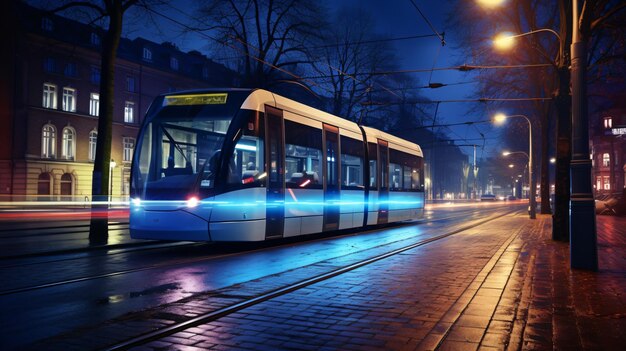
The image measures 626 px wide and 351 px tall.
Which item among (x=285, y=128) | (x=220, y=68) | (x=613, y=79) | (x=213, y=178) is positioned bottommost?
(x=213, y=178)

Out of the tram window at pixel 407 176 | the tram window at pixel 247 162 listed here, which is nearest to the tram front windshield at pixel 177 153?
the tram window at pixel 247 162

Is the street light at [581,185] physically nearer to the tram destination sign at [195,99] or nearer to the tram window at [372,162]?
the tram destination sign at [195,99]

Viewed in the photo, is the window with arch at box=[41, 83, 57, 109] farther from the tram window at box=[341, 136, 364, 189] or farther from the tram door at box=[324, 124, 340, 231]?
the tram door at box=[324, 124, 340, 231]

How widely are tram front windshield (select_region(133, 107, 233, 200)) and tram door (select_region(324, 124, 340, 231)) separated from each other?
4709 mm

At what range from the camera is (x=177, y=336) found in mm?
5309

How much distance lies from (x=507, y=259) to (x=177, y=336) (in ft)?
27.6

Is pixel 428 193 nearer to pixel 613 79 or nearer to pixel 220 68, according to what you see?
pixel 220 68

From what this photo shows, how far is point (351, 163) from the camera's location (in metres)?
17.9

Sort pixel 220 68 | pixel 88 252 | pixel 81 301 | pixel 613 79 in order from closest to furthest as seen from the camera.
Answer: pixel 81 301, pixel 88 252, pixel 613 79, pixel 220 68

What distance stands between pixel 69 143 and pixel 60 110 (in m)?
2.87

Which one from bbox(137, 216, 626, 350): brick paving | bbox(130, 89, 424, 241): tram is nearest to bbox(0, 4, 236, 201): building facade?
bbox(130, 89, 424, 241): tram

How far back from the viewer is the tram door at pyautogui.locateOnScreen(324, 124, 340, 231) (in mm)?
16062

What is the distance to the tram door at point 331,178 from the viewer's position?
16.1m

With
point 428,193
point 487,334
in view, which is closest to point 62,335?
point 487,334
